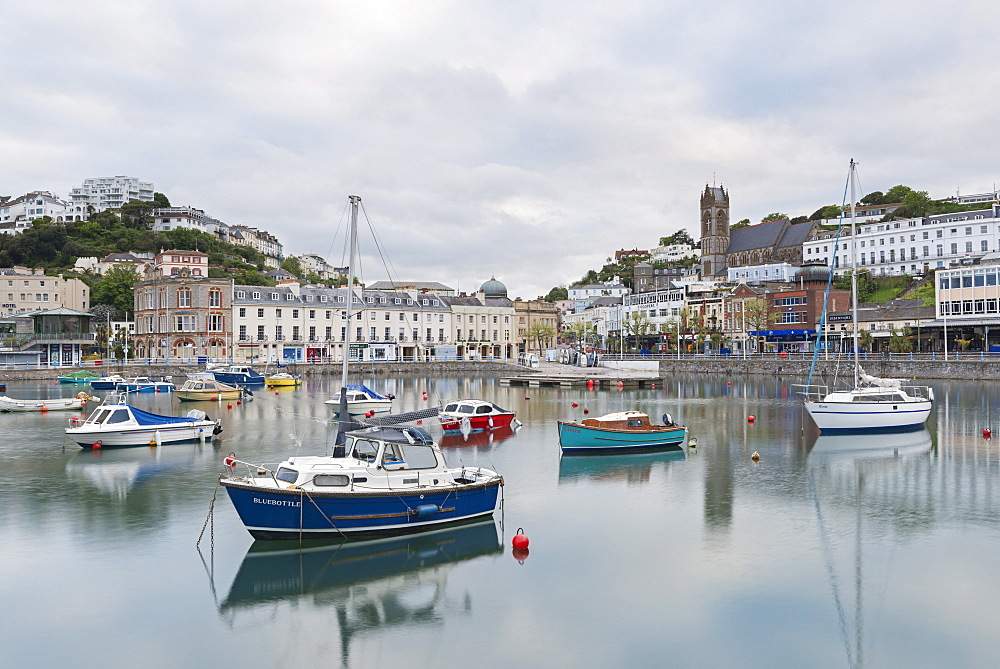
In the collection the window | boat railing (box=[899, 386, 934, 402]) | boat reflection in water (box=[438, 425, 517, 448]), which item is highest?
the window

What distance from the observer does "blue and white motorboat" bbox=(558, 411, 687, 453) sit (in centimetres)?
3416

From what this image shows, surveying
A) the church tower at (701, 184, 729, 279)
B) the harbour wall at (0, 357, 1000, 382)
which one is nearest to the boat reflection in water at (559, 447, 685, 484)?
the harbour wall at (0, 357, 1000, 382)

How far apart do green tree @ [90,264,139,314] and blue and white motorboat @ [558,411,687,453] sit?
102668mm

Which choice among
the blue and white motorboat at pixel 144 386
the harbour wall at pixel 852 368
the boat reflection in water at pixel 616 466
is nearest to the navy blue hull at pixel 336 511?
the boat reflection in water at pixel 616 466

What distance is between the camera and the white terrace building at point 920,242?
398 ft

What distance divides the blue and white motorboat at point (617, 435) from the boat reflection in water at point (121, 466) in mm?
16410

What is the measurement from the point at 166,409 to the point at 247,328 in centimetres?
4888

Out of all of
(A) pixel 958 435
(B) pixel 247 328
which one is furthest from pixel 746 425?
(B) pixel 247 328

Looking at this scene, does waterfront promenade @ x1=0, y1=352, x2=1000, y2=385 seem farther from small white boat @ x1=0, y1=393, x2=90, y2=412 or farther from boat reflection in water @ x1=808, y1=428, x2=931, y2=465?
boat reflection in water @ x1=808, y1=428, x2=931, y2=465

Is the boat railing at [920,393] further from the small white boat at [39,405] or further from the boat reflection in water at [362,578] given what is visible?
the small white boat at [39,405]

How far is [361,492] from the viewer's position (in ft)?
63.7

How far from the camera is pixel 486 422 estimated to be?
139ft

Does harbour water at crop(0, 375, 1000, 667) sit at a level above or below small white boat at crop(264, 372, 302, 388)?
below

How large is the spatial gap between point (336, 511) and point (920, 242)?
13616cm
